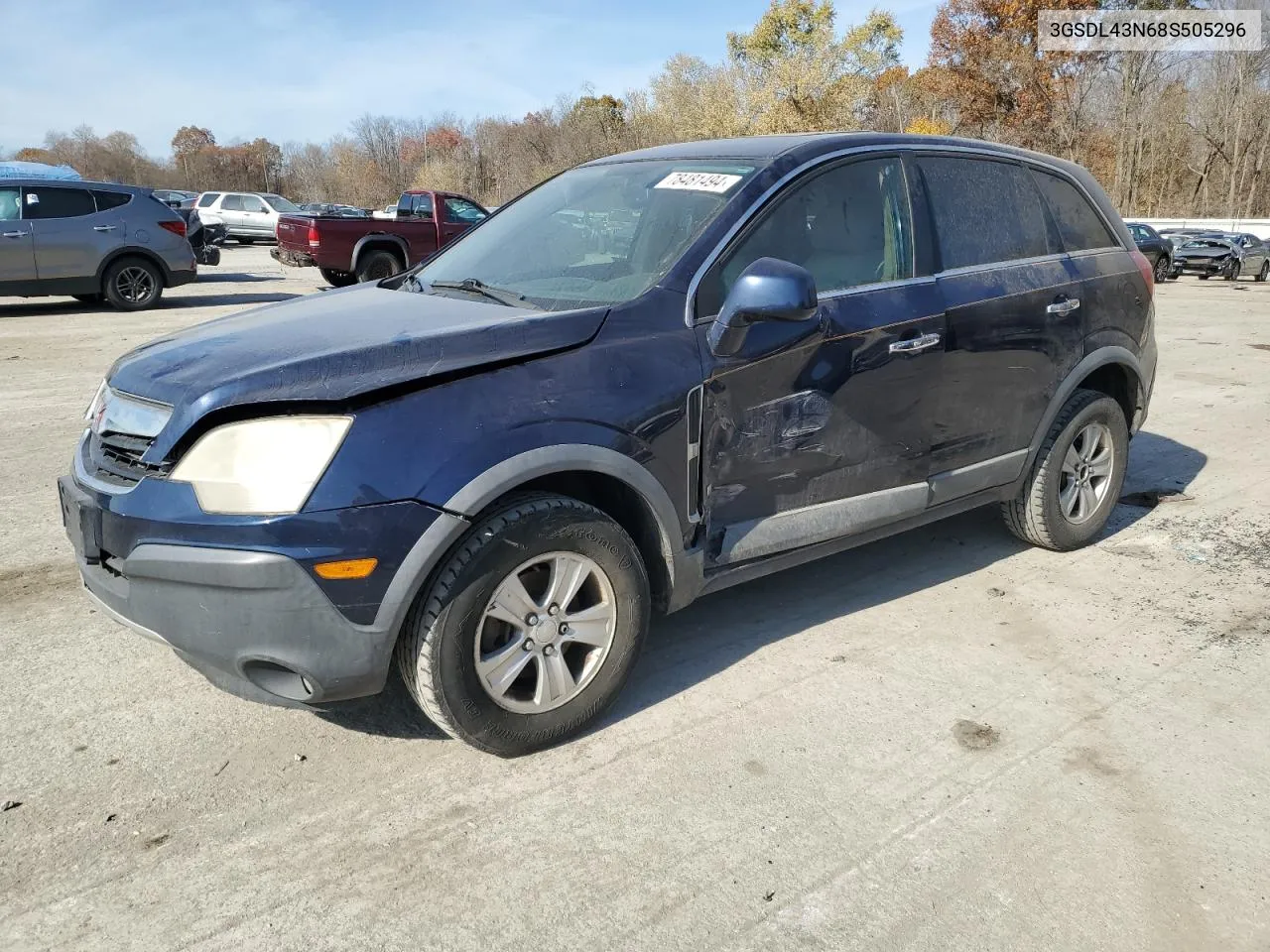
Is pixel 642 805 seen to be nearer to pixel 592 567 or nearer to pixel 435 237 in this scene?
pixel 592 567

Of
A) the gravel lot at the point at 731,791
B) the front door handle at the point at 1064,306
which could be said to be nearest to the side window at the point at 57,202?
the gravel lot at the point at 731,791

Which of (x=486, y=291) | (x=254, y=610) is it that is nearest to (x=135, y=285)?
(x=486, y=291)

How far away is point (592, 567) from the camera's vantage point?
9.89ft

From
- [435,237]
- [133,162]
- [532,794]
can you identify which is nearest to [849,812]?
[532,794]

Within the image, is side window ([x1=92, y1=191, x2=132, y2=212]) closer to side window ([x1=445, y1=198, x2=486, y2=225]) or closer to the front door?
side window ([x1=445, y1=198, x2=486, y2=225])

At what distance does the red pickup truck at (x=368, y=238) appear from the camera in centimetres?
1694

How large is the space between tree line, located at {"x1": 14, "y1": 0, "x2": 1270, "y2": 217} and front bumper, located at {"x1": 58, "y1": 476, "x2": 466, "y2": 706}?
4374 centimetres

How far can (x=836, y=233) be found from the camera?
3703 millimetres

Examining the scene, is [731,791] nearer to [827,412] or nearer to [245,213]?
[827,412]

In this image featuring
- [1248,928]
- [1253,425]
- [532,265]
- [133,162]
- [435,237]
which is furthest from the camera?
[133,162]

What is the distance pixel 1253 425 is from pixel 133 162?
9159cm

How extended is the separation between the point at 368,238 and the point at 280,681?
51.9ft

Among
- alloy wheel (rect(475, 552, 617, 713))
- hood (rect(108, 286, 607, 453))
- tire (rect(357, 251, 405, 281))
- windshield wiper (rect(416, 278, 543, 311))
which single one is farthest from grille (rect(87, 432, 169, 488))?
tire (rect(357, 251, 405, 281))

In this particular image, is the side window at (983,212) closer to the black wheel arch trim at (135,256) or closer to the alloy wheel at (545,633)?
the alloy wheel at (545,633)
